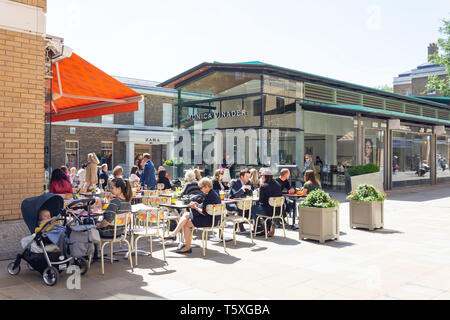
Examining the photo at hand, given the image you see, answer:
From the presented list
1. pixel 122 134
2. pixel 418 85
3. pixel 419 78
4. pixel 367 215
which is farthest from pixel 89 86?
pixel 419 78

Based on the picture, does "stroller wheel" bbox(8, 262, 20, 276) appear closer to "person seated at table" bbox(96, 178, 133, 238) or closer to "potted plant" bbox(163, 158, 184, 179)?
"person seated at table" bbox(96, 178, 133, 238)

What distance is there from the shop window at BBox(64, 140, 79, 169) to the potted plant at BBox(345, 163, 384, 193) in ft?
62.5

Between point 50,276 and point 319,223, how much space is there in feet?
15.5

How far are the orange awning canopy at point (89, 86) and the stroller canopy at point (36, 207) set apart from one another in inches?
96.2

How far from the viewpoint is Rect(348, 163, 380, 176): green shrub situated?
53.8 feet

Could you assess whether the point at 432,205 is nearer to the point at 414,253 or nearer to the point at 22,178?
the point at 414,253

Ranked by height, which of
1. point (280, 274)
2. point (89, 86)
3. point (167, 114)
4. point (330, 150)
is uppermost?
point (167, 114)

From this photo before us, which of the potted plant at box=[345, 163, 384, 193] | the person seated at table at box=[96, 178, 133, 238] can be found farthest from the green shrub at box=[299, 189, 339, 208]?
the potted plant at box=[345, 163, 384, 193]

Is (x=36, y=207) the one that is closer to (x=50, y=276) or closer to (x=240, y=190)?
(x=50, y=276)

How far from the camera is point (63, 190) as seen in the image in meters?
7.67

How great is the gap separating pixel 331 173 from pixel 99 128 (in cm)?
1755

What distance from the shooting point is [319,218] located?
766cm

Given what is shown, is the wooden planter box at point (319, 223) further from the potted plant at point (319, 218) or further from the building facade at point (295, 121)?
the building facade at point (295, 121)
